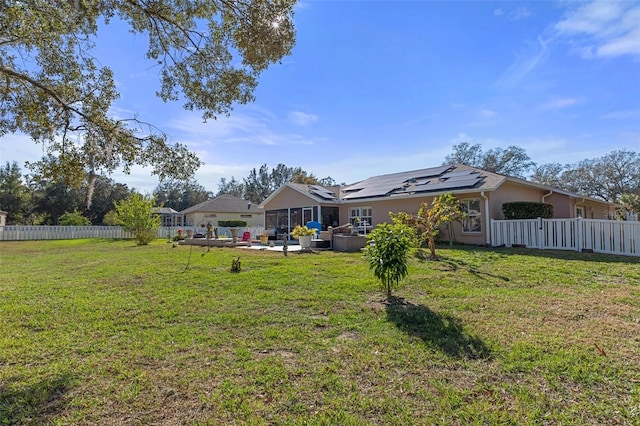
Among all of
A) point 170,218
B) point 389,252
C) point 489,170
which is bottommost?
point 389,252

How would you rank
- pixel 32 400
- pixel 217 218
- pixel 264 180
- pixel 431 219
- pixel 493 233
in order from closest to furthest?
pixel 32 400, pixel 431 219, pixel 493 233, pixel 217 218, pixel 264 180

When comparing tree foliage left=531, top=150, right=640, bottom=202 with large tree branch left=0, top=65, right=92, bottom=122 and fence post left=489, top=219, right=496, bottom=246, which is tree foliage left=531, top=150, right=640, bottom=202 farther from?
large tree branch left=0, top=65, right=92, bottom=122

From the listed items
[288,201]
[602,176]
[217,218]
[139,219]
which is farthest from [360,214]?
[602,176]

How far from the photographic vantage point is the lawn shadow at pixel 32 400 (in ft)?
9.00

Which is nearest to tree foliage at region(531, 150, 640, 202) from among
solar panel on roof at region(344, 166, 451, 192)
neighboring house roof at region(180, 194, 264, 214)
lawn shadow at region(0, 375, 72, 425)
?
solar panel on roof at region(344, 166, 451, 192)

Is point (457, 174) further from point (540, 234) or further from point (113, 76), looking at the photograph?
point (113, 76)

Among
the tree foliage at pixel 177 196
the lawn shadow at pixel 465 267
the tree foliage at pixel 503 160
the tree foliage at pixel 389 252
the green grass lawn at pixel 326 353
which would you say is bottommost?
the green grass lawn at pixel 326 353

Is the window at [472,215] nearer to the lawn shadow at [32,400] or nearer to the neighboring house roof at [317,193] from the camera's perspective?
the neighboring house roof at [317,193]

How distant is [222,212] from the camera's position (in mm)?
35281

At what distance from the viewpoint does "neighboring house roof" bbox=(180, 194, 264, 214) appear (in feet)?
114

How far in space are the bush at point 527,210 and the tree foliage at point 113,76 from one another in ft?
37.5

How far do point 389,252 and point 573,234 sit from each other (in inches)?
354

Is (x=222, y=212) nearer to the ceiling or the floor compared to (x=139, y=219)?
nearer to the ceiling

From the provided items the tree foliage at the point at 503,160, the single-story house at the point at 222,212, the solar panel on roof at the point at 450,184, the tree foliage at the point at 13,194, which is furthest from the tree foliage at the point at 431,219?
the tree foliage at the point at 13,194
